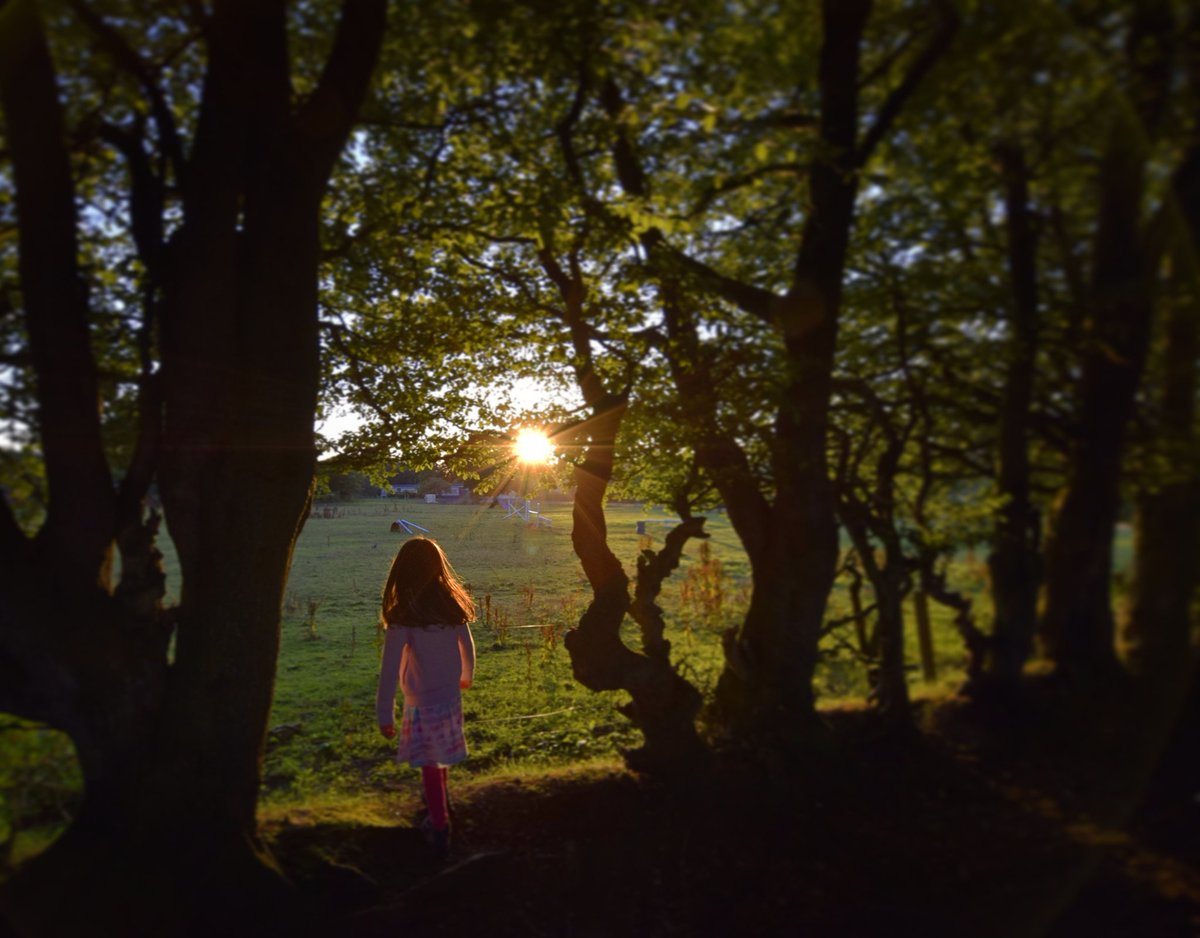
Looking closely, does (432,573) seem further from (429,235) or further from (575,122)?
(575,122)

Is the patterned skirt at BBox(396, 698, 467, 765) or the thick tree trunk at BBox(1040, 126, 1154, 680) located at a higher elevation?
the thick tree trunk at BBox(1040, 126, 1154, 680)

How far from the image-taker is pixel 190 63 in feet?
15.5

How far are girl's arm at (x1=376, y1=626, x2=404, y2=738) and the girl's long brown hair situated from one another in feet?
0.31

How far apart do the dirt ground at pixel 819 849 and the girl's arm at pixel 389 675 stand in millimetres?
689

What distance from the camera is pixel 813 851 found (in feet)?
15.6

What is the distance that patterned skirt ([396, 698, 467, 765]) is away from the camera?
4707mm

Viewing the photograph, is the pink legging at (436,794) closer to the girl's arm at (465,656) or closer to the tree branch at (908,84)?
the girl's arm at (465,656)

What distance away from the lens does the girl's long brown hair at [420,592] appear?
477 cm

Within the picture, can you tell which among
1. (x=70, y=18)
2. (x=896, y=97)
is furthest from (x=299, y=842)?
(x=896, y=97)

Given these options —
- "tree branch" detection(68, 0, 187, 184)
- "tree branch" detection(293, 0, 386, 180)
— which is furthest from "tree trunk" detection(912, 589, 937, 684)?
"tree branch" detection(68, 0, 187, 184)

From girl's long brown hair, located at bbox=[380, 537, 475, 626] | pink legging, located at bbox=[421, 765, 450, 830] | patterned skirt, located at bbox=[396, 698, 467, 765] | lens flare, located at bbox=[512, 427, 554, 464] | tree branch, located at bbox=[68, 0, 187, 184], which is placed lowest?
pink legging, located at bbox=[421, 765, 450, 830]

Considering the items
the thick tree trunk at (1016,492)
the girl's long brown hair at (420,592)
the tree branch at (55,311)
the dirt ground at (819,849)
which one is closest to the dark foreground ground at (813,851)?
the dirt ground at (819,849)

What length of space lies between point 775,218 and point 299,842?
663 centimetres

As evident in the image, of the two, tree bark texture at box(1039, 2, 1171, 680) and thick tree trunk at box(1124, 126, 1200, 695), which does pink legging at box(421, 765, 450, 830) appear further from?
tree bark texture at box(1039, 2, 1171, 680)
